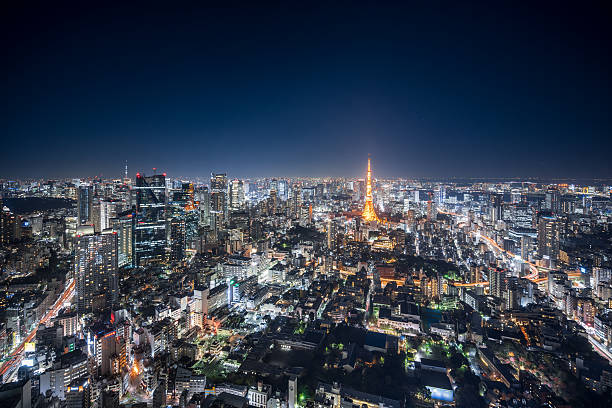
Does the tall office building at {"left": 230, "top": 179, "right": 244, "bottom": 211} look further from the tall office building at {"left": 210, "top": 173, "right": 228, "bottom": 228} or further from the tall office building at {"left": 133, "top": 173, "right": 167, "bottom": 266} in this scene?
the tall office building at {"left": 133, "top": 173, "right": 167, "bottom": 266}

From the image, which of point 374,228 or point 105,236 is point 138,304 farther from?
point 374,228

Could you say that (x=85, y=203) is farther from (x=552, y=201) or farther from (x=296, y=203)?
(x=552, y=201)

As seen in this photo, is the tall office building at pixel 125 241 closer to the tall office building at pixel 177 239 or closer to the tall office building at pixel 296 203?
the tall office building at pixel 177 239

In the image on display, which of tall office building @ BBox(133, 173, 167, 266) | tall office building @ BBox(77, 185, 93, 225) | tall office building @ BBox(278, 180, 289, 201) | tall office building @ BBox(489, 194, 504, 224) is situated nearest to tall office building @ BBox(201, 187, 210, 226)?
tall office building @ BBox(133, 173, 167, 266)

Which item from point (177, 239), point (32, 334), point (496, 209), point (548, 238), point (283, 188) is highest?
point (283, 188)

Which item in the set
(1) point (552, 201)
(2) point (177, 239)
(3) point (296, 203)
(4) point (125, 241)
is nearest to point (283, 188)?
(3) point (296, 203)

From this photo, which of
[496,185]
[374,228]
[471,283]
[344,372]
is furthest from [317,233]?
[496,185]
